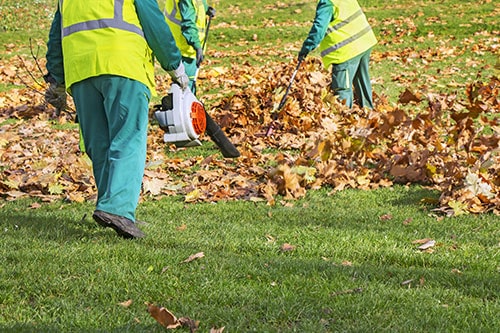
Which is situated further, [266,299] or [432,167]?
[432,167]

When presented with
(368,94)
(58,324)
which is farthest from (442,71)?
(58,324)

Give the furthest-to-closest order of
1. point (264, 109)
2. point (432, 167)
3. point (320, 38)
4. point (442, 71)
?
point (442, 71), point (264, 109), point (320, 38), point (432, 167)

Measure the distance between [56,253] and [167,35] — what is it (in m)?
1.62

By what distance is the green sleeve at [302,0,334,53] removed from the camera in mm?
8898

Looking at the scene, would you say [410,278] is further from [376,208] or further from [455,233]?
[376,208]

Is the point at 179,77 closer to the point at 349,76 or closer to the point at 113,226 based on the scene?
the point at 113,226

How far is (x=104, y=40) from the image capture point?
477cm

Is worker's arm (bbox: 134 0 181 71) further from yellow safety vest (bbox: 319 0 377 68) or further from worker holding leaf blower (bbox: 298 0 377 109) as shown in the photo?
yellow safety vest (bbox: 319 0 377 68)

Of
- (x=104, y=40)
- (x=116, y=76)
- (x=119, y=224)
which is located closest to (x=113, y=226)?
(x=119, y=224)

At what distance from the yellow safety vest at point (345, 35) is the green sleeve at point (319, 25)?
0.78 feet

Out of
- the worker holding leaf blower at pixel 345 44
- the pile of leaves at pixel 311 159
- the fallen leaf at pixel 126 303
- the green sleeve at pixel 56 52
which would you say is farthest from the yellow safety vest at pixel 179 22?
the fallen leaf at pixel 126 303

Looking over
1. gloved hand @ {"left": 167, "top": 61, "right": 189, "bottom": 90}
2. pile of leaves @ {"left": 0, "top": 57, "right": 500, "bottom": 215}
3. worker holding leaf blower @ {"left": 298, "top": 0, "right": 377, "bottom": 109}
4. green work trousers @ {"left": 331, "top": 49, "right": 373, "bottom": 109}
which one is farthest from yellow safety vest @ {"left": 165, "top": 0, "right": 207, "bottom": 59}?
gloved hand @ {"left": 167, "top": 61, "right": 189, "bottom": 90}

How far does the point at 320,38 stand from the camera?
8.97 m

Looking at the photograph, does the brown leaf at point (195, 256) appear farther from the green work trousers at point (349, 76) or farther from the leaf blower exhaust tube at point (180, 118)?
the green work trousers at point (349, 76)
